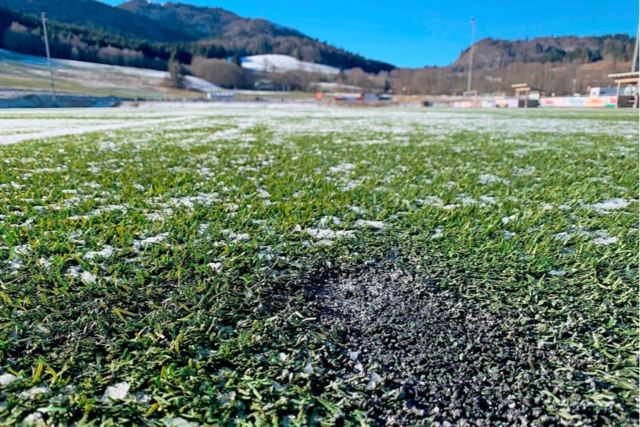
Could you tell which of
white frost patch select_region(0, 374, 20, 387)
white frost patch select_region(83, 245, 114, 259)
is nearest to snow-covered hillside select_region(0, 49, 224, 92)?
white frost patch select_region(83, 245, 114, 259)

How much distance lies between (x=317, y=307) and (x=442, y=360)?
673mm

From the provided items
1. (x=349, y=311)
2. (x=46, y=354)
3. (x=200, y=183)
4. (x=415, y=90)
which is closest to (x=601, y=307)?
(x=349, y=311)

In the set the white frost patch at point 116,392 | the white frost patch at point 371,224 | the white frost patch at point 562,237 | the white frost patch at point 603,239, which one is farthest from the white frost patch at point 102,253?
the white frost patch at point 603,239

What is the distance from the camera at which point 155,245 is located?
8.50 ft

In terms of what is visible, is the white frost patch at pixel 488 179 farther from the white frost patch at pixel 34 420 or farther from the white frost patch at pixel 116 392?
the white frost patch at pixel 34 420

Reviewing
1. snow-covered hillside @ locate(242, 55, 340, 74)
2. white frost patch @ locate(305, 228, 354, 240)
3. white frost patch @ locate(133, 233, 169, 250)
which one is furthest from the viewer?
snow-covered hillside @ locate(242, 55, 340, 74)

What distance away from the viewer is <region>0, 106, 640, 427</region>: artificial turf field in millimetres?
1324

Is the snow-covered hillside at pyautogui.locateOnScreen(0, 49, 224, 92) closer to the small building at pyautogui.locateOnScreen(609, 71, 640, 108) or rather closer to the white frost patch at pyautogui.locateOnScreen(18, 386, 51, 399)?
the small building at pyautogui.locateOnScreen(609, 71, 640, 108)

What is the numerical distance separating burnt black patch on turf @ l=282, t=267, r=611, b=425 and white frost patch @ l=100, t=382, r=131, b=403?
30.1 inches

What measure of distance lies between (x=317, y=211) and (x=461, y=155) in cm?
483

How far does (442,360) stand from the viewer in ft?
5.05

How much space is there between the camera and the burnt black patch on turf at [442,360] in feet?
4.25

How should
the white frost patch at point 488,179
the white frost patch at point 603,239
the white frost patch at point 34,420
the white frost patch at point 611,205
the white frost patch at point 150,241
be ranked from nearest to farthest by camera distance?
1. the white frost patch at point 34,420
2. the white frost patch at point 150,241
3. the white frost patch at point 603,239
4. the white frost patch at point 611,205
5. the white frost patch at point 488,179

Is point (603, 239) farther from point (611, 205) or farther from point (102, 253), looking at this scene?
→ point (102, 253)
